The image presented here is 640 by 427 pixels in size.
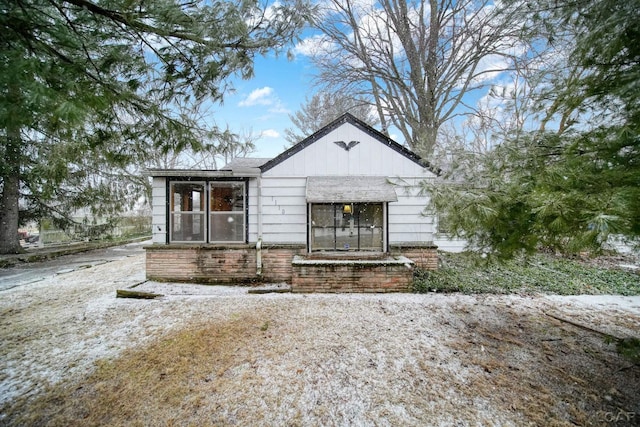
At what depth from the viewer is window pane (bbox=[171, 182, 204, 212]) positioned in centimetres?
727

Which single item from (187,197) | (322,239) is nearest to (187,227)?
(187,197)

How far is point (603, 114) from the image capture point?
2.48 m

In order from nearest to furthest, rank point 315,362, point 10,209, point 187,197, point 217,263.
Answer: point 315,362
point 217,263
point 187,197
point 10,209

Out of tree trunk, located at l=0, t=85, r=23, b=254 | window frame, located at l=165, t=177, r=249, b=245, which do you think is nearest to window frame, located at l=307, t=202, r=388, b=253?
window frame, located at l=165, t=177, r=249, b=245

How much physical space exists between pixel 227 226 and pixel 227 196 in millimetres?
861

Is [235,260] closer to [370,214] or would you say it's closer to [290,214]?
[290,214]

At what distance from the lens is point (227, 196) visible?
7410 mm

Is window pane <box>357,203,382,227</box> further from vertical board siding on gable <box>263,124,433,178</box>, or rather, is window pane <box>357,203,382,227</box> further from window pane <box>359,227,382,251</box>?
vertical board siding on gable <box>263,124,433,178</box>

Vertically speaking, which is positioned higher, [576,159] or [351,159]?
[351,159]

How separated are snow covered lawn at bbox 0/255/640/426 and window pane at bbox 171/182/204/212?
8.73 ft

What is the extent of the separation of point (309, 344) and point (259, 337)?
818 millimetres

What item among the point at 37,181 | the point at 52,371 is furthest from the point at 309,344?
the point at 37,181

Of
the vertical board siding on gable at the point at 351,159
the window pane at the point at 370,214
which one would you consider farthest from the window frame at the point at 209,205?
the window pane at the point at 370,214

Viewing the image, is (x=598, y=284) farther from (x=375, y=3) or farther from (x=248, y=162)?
(x=375, y=3)
